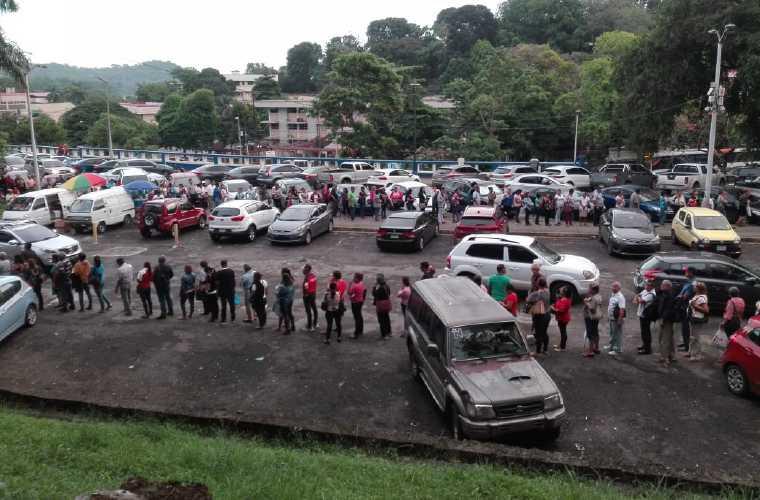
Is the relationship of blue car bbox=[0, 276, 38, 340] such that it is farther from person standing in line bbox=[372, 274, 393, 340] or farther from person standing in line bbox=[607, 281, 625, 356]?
person standing in line bbox=[607, 281, 625, 356]

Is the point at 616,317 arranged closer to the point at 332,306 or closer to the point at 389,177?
the point at 332,306

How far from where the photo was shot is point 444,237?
25.4 meters

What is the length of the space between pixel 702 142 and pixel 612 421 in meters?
42.1

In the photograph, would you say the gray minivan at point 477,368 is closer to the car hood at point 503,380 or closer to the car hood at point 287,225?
the car hood at point 503,380

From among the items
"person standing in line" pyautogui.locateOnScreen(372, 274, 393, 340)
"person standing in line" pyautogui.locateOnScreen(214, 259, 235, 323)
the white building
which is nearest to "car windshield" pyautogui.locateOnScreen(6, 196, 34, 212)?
"person standing in line" pyautogui.locateOnScreen(214, 259, 235, 323)

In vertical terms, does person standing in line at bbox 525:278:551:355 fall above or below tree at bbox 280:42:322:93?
below

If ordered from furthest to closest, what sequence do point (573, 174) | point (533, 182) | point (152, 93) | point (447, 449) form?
point (152, 93) < point (573, 174) < point (533, 182) < point (447, 449)

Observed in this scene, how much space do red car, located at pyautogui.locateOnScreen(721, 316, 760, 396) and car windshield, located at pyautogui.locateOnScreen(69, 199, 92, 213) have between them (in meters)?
23.7

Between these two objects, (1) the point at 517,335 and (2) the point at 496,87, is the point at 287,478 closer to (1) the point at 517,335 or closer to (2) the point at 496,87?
(1) the point at 517,335

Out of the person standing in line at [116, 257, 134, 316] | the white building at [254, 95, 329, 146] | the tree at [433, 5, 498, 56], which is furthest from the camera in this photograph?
the tree at [433, 5, 498, 56]

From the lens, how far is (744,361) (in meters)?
10.9

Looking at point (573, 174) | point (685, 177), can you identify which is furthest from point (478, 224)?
point (685, 177)

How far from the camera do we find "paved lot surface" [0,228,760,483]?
9.41 m

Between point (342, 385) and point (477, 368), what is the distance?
3007mm
